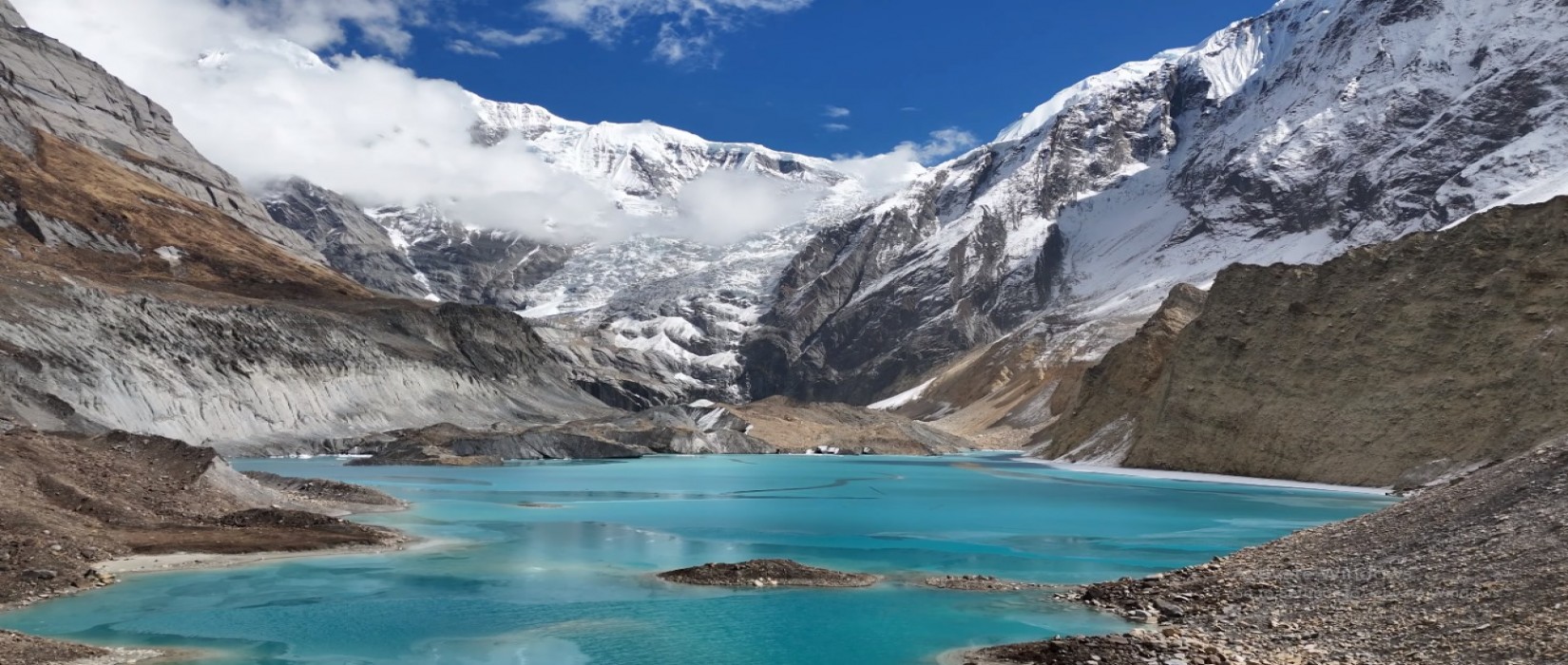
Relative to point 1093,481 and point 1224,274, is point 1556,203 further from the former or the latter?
point 1093,481

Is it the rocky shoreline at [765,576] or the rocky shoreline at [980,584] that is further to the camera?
the rocky shoreline at [765,576]

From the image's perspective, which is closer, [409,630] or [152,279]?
[409,630]

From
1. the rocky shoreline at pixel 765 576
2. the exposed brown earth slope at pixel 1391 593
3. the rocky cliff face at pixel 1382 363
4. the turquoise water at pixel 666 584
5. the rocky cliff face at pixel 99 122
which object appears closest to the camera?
the exposed brown earth slope at pixel 1391 593

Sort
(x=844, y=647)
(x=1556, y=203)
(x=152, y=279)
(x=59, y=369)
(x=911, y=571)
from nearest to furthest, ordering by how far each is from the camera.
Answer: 1. (x=844, y=647)
2. (x=911, y=571)
3. (x=1556, y=203)
4. (x=59, y=369)
5. (x=152, y=279)

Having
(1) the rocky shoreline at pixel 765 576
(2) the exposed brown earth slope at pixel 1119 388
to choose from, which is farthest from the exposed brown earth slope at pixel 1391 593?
(2) the exposed brown earth slope at pixel 1119 388

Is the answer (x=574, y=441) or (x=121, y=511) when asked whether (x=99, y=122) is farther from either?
(x=121, y=511)

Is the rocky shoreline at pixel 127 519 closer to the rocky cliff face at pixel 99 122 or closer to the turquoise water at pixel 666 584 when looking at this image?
the turquoise water at pixel 666 584

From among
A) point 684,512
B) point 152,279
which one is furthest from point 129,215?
point 684,512
